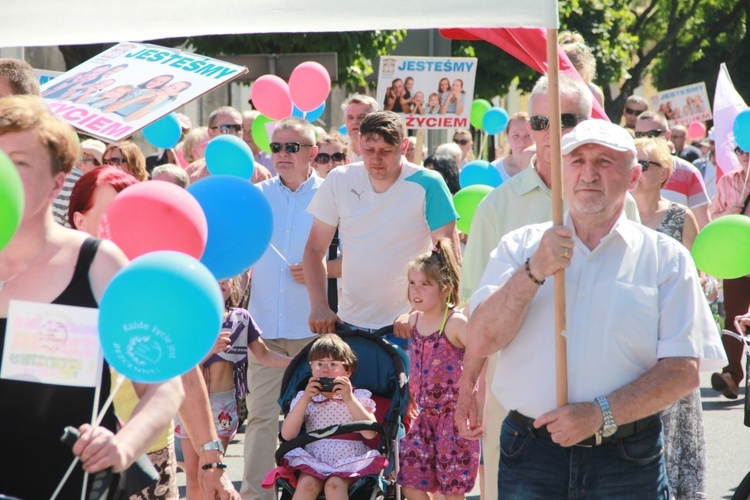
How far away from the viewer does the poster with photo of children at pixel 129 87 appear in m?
4.09

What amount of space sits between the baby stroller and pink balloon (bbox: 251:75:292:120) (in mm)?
4844

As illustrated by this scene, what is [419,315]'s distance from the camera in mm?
5961

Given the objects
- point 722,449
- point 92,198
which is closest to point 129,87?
point 92,198

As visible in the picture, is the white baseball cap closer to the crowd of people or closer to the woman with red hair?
the crowd of people

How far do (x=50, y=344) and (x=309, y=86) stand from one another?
7535 millimetres

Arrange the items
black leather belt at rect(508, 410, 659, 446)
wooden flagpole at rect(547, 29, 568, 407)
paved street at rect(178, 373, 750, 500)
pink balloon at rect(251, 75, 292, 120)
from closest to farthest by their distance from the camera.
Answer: wooden flagpole at rect(547, 29, 568, 407)
black leather belt at rect(508, 410, 659, 446)
paved street at rect(178, 373, 750, 500)
pink balloon at rect(251, 75, 292, 120)

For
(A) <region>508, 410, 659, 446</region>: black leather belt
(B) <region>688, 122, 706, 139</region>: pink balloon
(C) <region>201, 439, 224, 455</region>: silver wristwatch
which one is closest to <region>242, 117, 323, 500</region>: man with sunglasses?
(C) <region>201, 439, 224, 455</region>: silver wristwatch

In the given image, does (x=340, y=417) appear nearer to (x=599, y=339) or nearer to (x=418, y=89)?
(x=599, y=339)

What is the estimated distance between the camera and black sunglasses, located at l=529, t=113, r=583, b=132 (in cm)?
441

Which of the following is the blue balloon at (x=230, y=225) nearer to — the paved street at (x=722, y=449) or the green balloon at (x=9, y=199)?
the green balloon at (x=9, y=199)

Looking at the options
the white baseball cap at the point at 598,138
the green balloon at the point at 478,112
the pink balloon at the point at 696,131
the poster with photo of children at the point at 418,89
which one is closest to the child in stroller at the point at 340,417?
the white baseball cap at the point at 598,138

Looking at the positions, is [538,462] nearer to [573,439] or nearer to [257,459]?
[573,439]

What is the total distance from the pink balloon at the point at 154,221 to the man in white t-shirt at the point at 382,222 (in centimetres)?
290

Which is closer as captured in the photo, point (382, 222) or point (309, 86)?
point (382, 222)
